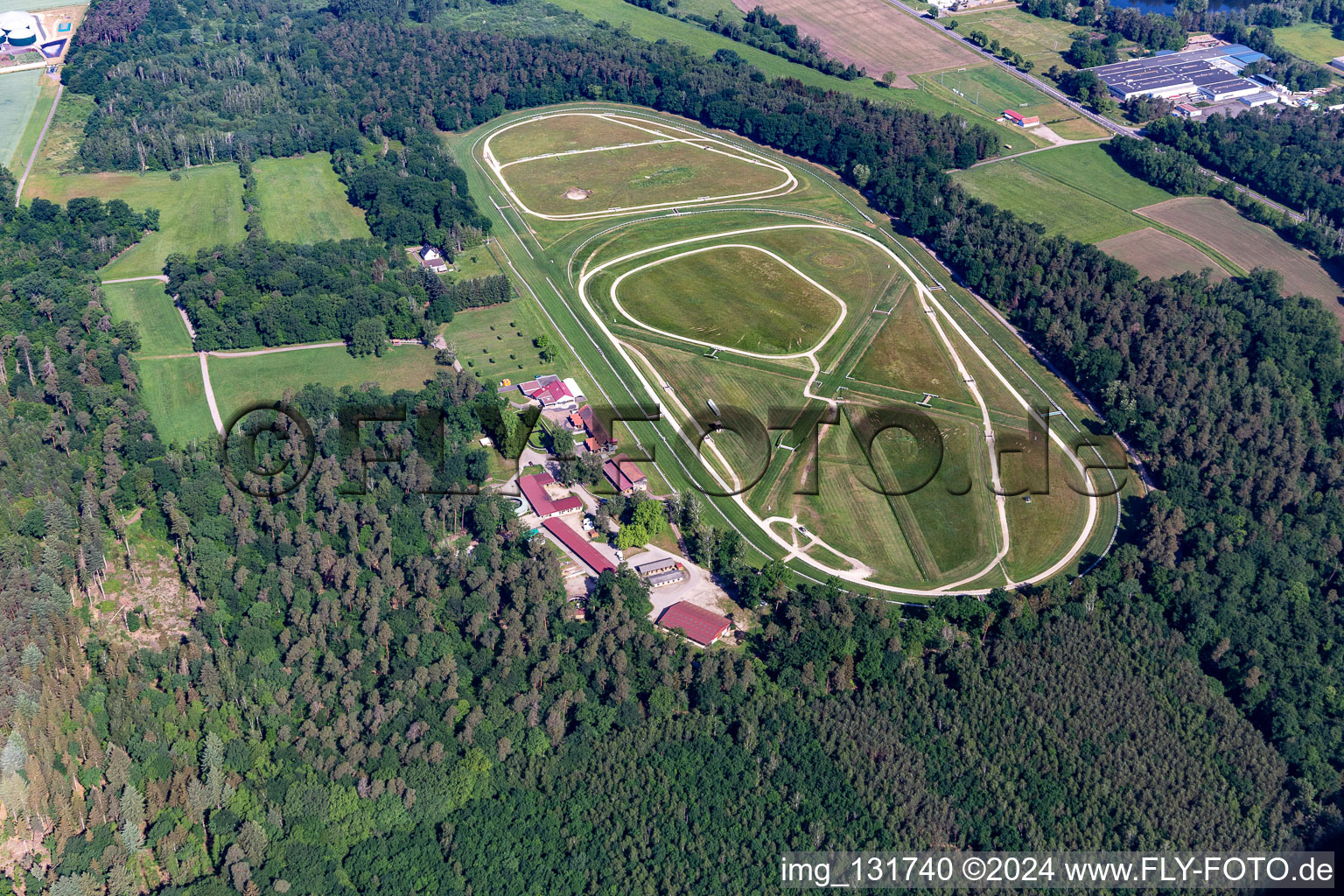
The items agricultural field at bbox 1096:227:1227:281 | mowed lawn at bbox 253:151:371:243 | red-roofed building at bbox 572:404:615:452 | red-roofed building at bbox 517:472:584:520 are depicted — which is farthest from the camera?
mowed lawn at bbox 253:151:371:243

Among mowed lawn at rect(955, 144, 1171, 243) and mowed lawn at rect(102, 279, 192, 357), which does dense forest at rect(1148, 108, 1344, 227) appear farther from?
mowed lawn at rect(102, 279, 192, 357)

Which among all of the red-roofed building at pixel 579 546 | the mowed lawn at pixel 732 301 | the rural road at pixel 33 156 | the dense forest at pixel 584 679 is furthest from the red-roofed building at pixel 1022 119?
the rural road at pixel 33 156

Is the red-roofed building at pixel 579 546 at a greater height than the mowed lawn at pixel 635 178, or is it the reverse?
the mowed lawn at pixel 635 178

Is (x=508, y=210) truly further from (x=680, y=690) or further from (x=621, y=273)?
(x=680, y=690)

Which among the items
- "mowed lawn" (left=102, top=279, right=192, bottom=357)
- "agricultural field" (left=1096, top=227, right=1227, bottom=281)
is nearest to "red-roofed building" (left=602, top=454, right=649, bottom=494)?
"mowed lawn" (left=102, top=279, right=192, bottom=357)

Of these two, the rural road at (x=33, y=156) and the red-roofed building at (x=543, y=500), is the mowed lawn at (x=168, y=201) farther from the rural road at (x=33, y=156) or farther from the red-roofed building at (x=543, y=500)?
the red-roofed building at (x=543, y=500)
